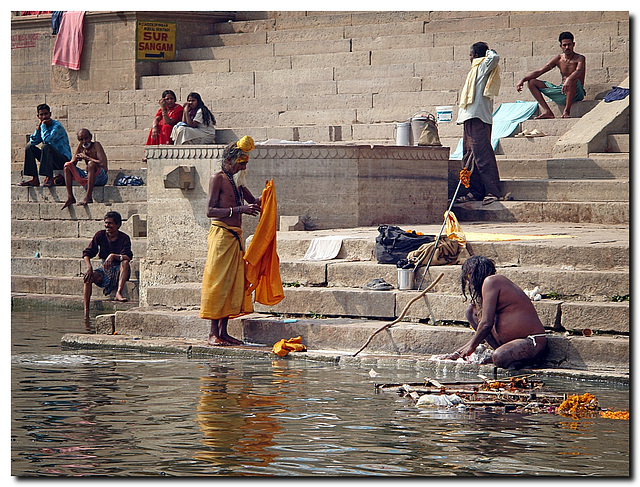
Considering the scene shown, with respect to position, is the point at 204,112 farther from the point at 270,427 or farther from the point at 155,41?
the point at 270,427

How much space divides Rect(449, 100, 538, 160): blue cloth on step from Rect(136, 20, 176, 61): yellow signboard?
6.29m

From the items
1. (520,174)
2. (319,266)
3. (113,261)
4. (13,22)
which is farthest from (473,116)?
(13,22)

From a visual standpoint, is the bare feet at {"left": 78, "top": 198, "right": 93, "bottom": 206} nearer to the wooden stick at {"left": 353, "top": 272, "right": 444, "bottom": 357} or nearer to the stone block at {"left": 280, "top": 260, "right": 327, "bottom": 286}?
the stone block at {"left": 280, "top": 260, "right": 327, "bottom": 286}

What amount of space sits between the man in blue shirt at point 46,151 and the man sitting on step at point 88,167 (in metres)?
0.68

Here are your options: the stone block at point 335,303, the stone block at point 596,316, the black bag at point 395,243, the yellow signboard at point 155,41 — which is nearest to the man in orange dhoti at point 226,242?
the stone block at point 335,303

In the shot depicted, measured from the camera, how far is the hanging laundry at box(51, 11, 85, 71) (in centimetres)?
1970

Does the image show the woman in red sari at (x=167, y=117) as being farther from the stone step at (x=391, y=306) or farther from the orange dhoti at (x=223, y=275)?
the orange dhoti at (x=223, y=275)

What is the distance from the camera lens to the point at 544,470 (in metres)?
5.75

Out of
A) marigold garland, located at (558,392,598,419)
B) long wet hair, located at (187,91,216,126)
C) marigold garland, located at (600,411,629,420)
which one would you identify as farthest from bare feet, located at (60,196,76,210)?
marigold garland, located at (600,411,629,420)

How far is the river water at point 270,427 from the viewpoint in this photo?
5.86 meters

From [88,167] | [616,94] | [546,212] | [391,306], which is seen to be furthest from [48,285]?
[616,94]

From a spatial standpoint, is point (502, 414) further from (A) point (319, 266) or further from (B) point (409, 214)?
(B) point (409, 214)

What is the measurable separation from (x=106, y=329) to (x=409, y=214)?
143 inches

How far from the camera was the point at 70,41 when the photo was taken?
19.9 meters
